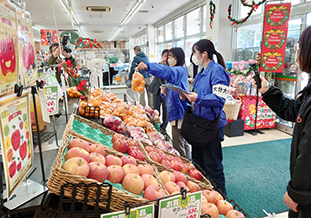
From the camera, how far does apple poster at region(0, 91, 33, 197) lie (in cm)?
73

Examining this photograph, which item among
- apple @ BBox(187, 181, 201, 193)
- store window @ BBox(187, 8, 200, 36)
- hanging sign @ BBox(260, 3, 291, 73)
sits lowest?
apple @ BBox(187, 181, 201, 193)

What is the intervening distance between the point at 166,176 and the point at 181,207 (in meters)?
0.39

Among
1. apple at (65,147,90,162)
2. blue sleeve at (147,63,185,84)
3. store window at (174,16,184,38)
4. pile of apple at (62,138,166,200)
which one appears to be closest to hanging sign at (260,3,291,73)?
blue sleeve at (147,63,185,84)

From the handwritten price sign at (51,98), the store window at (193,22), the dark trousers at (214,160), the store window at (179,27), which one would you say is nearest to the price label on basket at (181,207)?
the handwritten price sign at (51,98)

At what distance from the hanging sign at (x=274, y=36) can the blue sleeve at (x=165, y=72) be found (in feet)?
8.72

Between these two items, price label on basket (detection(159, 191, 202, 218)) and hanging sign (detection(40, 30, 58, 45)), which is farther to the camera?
hanging sign (detection(40, 30, 58, 45))

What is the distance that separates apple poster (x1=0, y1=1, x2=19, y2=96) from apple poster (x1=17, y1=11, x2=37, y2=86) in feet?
0.39

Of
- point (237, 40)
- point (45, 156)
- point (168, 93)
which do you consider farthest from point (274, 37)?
point (45, 156)

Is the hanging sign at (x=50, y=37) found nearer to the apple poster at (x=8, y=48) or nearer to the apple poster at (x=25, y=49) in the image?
the apple poster at (x=25, y=49)

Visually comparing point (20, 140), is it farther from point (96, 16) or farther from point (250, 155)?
point (96, 16)

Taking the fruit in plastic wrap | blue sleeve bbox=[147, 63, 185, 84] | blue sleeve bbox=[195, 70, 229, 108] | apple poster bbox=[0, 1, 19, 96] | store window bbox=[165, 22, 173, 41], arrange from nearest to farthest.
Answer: apple poster bbox=[0, 1, 19, 96]
blue sleeve bbox=[195, 70, 229, 108]
blue sleeve bbox=[147, 63, 185, 84]
the fruit in plastic wrap
store window bbox=[165, 22, 173, 41]

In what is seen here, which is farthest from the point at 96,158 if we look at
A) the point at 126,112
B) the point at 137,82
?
the point at 137,82

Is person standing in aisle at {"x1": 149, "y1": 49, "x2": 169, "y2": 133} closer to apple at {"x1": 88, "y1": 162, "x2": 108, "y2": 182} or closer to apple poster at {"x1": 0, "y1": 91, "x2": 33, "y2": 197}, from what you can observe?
apple at {"x1": 88, "y1": 162, "x2": 108, "y2": 182}

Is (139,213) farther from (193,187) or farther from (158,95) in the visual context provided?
(158,95)
